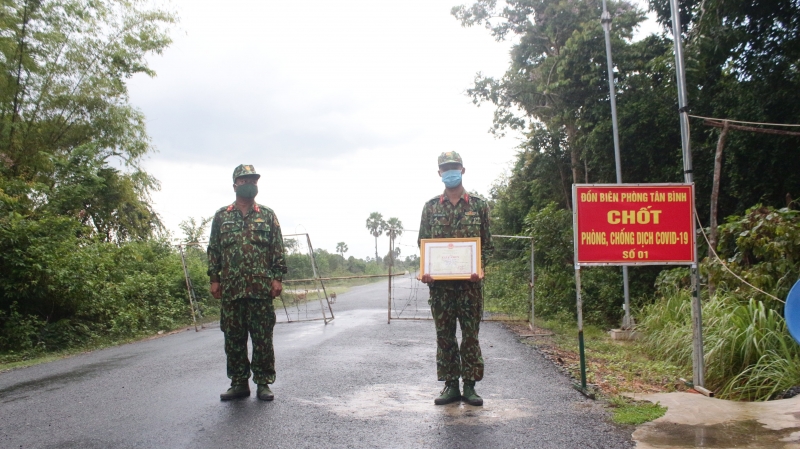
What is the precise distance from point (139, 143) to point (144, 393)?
13715 millimetres

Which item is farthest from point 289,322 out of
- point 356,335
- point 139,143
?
point 139,143

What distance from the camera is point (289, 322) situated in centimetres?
1270

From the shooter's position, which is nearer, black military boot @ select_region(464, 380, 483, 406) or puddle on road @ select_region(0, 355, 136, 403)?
black military boot @ select_region(464, 380, 483, 406)

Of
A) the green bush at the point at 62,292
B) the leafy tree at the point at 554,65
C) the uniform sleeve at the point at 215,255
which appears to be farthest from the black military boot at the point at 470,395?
the leafy tree at the point at 554,65

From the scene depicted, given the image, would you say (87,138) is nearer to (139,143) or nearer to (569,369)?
(139,143)

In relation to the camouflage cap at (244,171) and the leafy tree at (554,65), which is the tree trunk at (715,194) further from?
the leafy tree at (554,65)

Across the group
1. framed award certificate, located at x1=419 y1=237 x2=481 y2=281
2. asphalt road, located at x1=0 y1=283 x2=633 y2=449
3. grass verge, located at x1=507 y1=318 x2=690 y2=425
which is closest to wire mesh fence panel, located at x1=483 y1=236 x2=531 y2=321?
grass verge, located at x1=507 y1=318 x2=690 y2=425

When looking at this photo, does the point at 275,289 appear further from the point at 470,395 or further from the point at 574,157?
the point at 574,157

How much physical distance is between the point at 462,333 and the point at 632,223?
191cm

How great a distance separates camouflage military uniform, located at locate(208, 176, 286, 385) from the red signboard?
9.32ft

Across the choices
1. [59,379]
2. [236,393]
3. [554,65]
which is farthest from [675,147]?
[59,379]

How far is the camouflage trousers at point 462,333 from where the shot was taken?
4.77m

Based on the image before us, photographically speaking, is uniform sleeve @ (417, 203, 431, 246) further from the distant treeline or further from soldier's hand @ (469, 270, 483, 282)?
the distant treeline

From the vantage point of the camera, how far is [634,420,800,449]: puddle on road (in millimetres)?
3537
